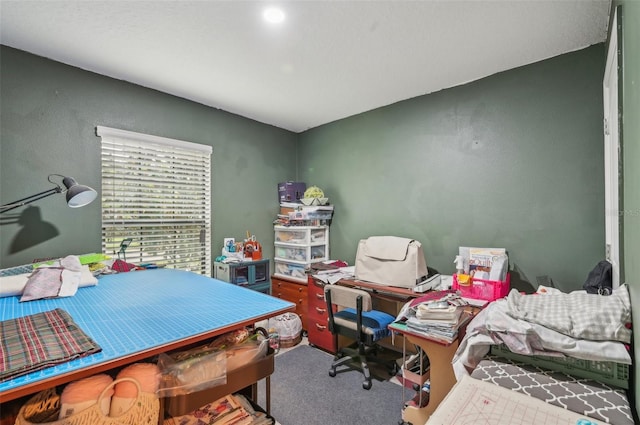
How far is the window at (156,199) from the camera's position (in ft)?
8.28

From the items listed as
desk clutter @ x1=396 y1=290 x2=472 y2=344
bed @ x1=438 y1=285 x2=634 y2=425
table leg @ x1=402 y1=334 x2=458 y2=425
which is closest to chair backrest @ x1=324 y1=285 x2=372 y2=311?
desk clutter @ x1=396 y1=290 x2=472 y2=344

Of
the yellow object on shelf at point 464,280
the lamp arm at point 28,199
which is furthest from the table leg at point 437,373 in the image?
the lamp arm at point 28,199

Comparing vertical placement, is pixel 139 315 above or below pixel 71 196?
below

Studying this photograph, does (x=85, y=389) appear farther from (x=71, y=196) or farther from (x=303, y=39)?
(x=303, y=39)

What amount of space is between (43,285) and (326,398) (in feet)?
5.79

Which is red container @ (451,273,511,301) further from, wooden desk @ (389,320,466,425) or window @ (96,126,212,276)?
window @ (96,126,212,276)

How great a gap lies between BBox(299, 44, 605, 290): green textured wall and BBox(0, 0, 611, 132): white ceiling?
0.71 ft

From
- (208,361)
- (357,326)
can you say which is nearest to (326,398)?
(357,326)

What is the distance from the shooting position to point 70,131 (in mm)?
2303

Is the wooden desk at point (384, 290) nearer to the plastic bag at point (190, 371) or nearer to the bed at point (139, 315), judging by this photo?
the bed at point (139, 315)

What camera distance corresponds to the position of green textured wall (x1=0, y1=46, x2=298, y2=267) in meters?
2.07

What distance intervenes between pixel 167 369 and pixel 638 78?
1710 mm

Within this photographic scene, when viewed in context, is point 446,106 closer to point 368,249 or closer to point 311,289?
point 368,249

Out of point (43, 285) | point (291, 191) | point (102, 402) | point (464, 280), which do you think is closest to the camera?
point (102, 402)
